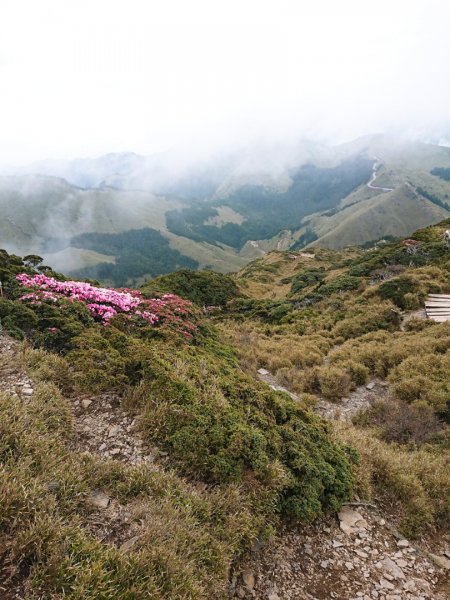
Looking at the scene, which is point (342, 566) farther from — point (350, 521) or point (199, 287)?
point (199, 287)

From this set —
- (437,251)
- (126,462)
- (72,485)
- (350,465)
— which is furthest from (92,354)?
(437,251)

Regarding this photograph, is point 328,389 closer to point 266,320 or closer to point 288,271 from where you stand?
point 266,320

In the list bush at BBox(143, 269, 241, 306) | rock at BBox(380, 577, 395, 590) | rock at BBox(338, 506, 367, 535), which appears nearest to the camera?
rock at BBox(380, 577, 395, 590)

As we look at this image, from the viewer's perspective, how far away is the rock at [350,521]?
5971 millimetres

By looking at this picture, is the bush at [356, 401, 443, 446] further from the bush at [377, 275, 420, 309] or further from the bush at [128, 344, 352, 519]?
the bush at [377, 275, 420, 309]

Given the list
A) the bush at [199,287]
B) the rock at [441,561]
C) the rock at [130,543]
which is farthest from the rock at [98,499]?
the bush at [199,287]

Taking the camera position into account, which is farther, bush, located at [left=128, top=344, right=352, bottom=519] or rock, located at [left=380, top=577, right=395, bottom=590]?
bush, located at [left=128, top=344, right=352, bottom=519]

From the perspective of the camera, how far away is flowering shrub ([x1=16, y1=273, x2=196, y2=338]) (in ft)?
33.8

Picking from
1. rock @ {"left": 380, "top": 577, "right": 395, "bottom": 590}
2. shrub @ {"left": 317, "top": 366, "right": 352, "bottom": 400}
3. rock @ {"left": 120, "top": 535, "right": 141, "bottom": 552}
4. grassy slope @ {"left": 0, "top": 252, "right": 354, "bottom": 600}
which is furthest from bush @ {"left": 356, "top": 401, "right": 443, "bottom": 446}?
rock @ {"left": 120, "top": 535, "right": 141, "bottom": 552}

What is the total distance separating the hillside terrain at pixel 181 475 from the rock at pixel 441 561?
0.02m

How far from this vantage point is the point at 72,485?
4.43 meters

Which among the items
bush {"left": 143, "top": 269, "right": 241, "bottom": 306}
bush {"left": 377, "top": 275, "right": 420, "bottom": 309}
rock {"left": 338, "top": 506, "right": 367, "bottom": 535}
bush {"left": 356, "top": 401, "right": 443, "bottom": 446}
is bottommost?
bush {"left": 143, "top": 269, "right": 241, "bottom": 306}

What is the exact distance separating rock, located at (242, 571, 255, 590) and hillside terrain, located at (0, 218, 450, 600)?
0.03 meters

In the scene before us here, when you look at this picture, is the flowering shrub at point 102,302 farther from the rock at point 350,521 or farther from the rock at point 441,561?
the rock at point 441,561
